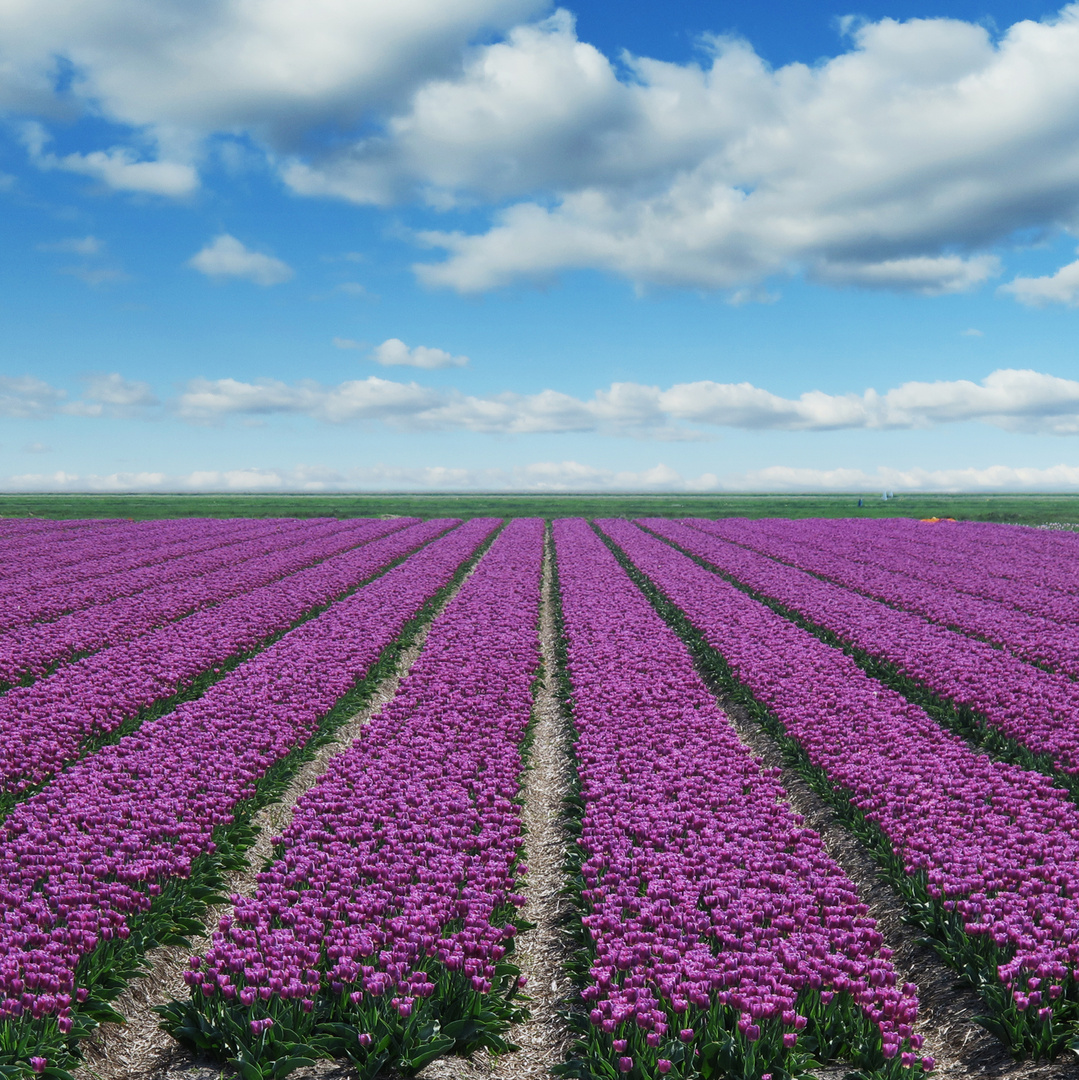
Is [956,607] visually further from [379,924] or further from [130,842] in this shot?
[130,842]

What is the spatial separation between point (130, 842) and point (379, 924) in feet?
10.3

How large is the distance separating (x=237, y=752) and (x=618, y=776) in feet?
18.3

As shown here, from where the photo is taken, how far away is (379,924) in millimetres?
6703

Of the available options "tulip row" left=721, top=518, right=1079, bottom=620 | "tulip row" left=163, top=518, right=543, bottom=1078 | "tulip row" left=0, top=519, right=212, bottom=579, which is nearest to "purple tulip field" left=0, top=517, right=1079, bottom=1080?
"tulip row" left=163, top=518, right=543, bottom=1078

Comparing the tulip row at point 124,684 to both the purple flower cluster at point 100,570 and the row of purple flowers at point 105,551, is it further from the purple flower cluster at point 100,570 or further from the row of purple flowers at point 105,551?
the row of purple flowers at point 105,551

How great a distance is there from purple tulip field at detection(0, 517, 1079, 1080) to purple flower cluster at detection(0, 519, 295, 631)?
4.80 metres

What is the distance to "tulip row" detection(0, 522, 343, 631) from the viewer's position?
899 inches

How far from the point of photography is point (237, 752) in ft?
36.2

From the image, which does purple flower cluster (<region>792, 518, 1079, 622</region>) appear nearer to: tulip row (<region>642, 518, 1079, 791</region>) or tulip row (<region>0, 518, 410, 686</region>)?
tulip row (<region>642, 518, 1079, 791</region>)

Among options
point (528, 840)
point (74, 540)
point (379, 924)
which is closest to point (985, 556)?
point (528, 840)

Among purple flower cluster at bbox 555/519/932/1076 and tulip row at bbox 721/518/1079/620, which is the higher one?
tulip row at bbox 721/518/1079/620

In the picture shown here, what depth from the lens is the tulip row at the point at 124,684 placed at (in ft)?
35.7

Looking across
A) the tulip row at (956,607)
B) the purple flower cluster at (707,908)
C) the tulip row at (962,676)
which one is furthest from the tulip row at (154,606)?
the tulip row at (956,607)

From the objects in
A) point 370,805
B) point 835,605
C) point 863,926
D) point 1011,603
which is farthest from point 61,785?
point 1011,603
